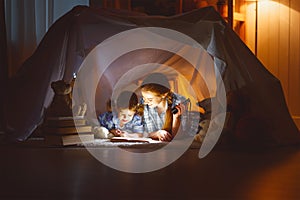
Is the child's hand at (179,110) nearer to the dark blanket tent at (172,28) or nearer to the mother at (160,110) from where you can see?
the mother at (160,110)

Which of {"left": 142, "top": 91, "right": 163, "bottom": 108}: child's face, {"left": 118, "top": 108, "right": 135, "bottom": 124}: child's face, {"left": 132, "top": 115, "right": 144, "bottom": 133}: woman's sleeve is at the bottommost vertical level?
{"left": 132, "top": 115, "right": 144, "bottom": 133}: woman's sleeve

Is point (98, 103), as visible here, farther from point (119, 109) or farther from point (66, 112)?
point (66, 112)

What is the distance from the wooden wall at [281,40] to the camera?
2629mm

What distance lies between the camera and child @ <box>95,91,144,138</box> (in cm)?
198

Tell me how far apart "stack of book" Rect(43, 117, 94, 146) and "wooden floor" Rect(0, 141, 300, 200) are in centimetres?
11

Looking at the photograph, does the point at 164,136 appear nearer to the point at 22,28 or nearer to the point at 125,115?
the point at 125,115

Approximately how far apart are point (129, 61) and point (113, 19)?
10.4 inches

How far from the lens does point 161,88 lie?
77.9 inches

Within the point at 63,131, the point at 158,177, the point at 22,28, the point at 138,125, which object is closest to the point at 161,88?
the point at 138,125

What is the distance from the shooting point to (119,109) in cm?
200

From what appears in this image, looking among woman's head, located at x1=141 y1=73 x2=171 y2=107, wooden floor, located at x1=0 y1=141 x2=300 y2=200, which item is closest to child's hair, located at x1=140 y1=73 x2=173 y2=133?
woman's head, located at x1=141 y1=73 x2=171 y2=107

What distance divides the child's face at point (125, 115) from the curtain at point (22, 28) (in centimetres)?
77

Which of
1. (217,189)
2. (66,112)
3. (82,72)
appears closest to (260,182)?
(217,189)

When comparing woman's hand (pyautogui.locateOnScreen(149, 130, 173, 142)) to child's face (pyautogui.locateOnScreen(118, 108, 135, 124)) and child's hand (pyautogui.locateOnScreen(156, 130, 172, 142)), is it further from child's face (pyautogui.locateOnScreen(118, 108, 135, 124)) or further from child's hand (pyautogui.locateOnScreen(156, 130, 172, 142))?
child's face (pyautogui.locateOnScreen(118, 108, 135, 124))
